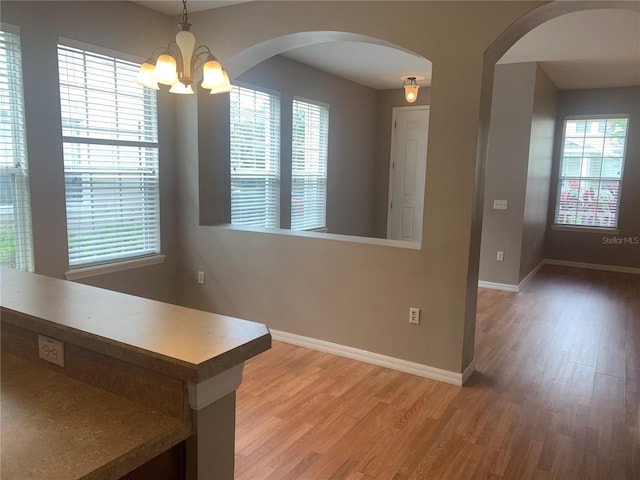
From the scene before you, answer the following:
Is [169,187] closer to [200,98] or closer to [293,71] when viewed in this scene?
[200,98]

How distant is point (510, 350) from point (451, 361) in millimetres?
939

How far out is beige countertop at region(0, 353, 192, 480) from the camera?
86 cm

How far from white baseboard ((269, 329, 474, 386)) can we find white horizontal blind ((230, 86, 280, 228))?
1.63 m

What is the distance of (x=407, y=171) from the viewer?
23.8 feet

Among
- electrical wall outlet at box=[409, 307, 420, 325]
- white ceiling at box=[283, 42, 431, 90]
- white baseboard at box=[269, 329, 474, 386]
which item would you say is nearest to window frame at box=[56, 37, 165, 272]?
white baseboard at box=[269, 329, 474, 386]

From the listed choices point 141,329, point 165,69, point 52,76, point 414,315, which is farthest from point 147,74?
point 414,315

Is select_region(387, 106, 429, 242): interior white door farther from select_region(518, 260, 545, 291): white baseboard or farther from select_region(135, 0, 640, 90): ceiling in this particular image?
select_region(518, 260, 545, 291): white baseboard

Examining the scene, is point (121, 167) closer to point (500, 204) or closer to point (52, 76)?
point (52, 76)

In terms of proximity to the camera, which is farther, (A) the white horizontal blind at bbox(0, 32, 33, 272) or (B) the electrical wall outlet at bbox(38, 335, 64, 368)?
(A) the white horizontal blind at bbox(0, 32, 33, 272)

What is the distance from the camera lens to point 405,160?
725cm

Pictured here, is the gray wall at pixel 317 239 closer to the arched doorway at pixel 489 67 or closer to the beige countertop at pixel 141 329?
the arched doorway at pixel 489 67

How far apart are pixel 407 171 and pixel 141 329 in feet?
21.4

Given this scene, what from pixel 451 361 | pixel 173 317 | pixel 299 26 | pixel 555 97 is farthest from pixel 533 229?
pixel 173 317

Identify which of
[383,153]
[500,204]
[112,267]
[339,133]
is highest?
[339,133]
